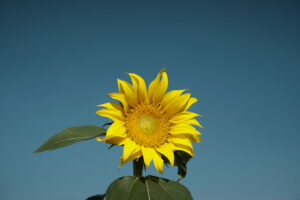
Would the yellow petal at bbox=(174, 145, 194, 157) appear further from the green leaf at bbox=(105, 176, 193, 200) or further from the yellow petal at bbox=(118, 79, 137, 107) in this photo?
the yellow petal at bbox=(118, 79, 137, 107)

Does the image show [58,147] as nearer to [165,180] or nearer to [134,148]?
[134,148]

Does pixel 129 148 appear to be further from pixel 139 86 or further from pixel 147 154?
pixel 139 86

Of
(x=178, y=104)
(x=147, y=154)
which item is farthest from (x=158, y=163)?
(x=178, y=104)

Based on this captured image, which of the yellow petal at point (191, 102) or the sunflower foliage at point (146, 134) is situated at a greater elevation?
the yellow petal at point (191, 102)

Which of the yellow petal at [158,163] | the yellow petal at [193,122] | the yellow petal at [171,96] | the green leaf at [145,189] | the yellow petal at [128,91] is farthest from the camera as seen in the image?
the yellow petal at [171,96]

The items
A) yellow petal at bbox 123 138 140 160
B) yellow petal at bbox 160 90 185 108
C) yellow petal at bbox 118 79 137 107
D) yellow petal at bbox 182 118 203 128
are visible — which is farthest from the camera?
yellow petal at bbox 160 90 185 108

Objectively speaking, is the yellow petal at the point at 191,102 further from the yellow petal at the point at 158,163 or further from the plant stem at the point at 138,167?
the plant stem at the point at 138,167

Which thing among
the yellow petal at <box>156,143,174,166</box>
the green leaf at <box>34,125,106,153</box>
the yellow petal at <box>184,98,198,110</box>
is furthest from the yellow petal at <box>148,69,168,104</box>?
the green leaf at <box>34,125,106,153</box>

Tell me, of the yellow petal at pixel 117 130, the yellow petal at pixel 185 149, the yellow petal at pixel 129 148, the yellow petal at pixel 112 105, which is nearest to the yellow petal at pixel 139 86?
the yellow petal at pixel 112 105
